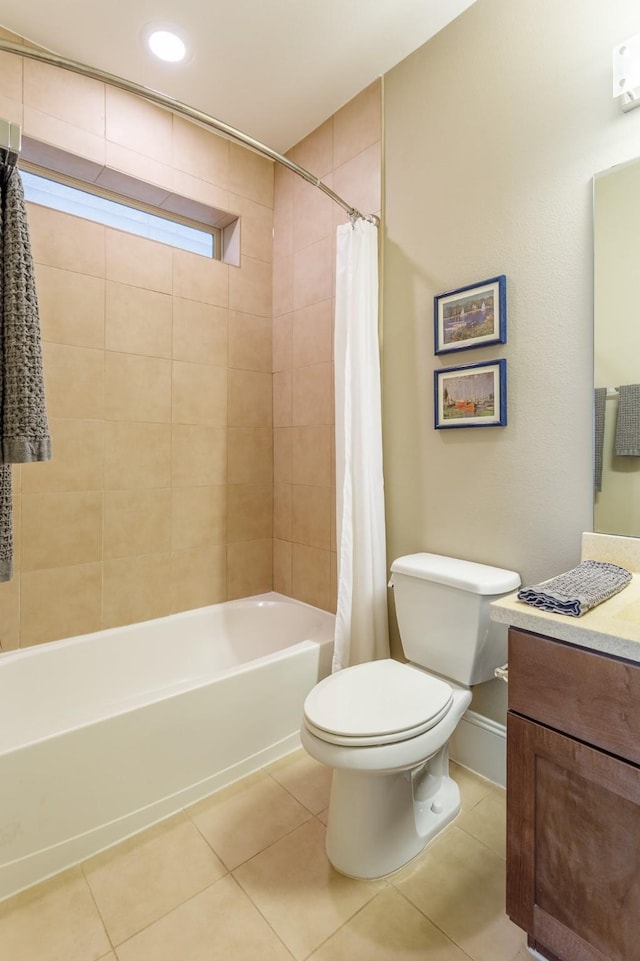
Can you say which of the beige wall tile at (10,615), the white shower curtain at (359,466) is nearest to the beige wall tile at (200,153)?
the white shower curtain at (359,466)

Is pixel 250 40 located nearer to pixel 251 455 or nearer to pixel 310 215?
pixel 310 215

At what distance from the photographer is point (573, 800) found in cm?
94

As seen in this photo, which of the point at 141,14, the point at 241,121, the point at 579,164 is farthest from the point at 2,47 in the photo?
the point at 579,164

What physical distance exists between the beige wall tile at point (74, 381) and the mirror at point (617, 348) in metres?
1.85

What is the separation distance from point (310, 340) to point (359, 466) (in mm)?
806

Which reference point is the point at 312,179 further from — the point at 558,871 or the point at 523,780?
the point at 558,871

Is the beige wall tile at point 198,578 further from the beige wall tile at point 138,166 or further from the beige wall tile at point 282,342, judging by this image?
the beige wall tile at point 138,166

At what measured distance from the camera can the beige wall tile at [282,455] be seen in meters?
2.54

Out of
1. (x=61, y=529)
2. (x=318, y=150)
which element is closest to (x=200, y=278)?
(x=318, y=150)

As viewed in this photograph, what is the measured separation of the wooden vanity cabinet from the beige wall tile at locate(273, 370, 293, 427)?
1752mm

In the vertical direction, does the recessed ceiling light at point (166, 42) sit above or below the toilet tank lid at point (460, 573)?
above

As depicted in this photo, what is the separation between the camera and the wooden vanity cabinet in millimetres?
873

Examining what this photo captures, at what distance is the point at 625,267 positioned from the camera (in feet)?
4.44

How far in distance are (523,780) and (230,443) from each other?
190cm
